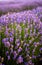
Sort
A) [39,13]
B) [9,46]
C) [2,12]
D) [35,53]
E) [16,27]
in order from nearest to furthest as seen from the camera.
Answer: [9,46] → [16,27] → [35,53] → [2,12] → [39,13]

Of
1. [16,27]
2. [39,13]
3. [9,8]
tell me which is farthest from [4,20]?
[39,13]

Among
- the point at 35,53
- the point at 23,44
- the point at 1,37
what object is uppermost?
the point at 1,37

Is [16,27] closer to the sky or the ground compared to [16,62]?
closer to the sky

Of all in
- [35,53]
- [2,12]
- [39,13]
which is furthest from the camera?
[39,13]

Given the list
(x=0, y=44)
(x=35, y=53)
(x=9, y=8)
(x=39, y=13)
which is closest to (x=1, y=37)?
(x=0, y=44)

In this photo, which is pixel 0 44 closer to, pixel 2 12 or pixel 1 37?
pixel 1 37

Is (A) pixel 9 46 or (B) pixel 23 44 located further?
(B) pixel 23 44
